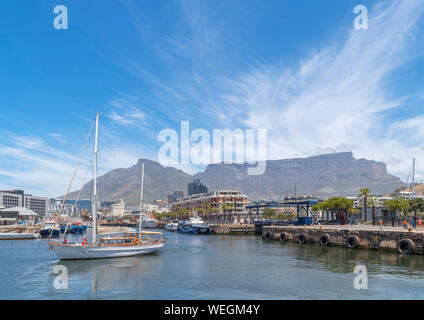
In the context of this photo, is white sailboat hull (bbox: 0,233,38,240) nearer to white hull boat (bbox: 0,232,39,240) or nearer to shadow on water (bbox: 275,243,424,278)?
white hull boat (bbox: 0,232,39,240)

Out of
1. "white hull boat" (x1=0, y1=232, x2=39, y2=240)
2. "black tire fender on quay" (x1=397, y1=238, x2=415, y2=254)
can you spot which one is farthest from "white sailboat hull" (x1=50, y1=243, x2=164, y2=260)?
"white hull boat" (x1=0, y1=232, x2=39, y2=240)

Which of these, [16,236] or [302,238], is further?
[16,236]

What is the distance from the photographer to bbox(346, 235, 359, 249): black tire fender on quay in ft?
209

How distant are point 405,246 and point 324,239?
1909 cm

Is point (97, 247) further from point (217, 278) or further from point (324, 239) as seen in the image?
point (324, 239)

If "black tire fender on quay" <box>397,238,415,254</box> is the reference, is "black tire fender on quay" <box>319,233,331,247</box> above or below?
below

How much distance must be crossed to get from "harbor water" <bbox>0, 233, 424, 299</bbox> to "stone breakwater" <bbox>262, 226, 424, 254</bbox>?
3189mm

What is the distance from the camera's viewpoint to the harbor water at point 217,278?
2905 cm

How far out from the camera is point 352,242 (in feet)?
212

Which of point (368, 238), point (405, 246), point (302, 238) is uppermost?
point (368, 238)

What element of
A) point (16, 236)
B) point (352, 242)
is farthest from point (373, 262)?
point (16, 236)

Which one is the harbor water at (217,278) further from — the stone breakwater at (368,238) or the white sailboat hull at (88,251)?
the stone breakwater at (368,238)
